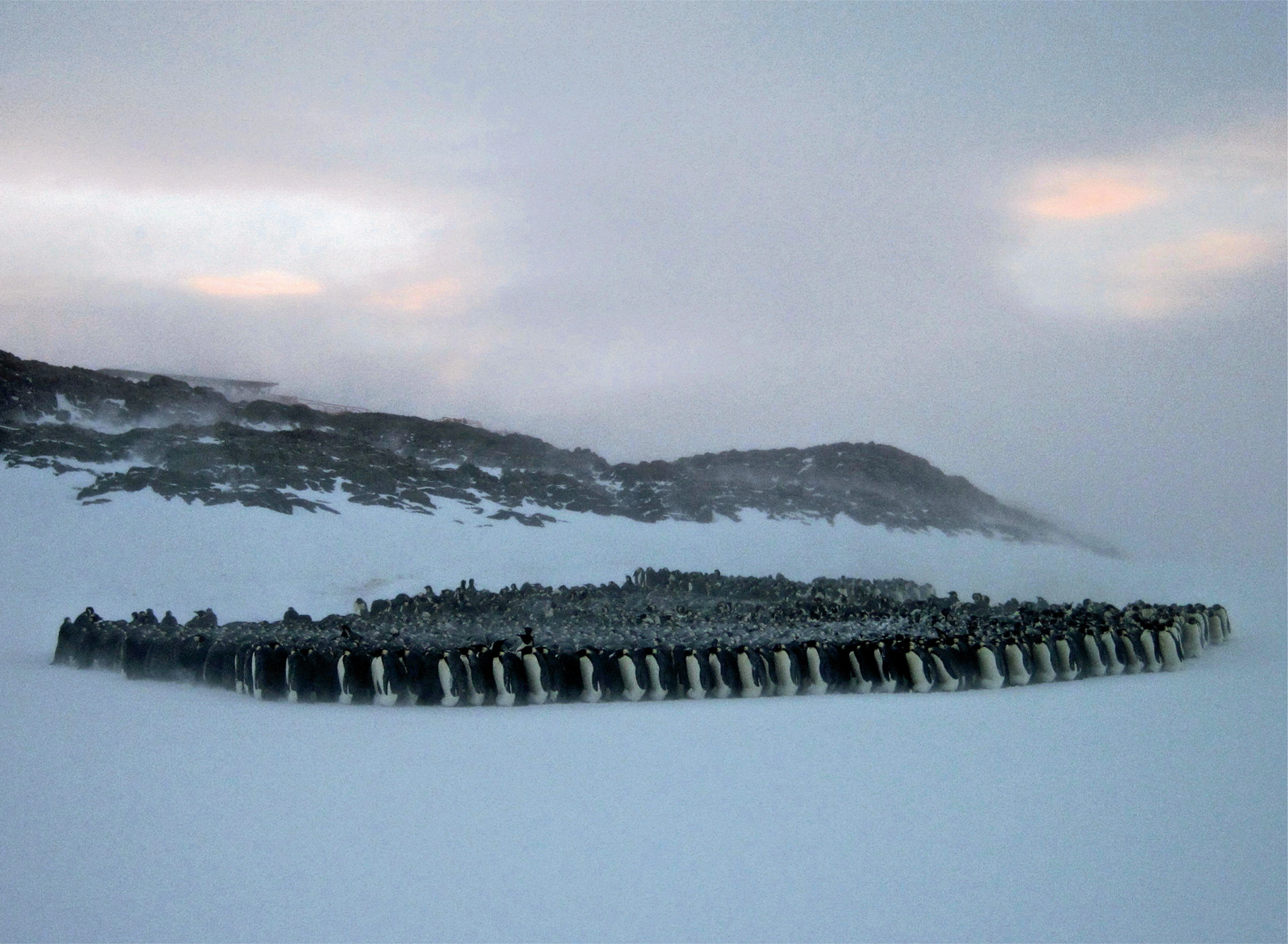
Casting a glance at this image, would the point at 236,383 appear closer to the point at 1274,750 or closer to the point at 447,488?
the point at 447,488

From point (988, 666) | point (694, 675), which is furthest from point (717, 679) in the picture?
point (988, 666)

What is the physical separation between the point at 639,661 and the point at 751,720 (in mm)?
1294

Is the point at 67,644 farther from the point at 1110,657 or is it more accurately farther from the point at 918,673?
the point at 1110,657

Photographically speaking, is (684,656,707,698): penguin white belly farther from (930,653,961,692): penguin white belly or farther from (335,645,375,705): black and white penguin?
(335,645,375,705): black and white penguin

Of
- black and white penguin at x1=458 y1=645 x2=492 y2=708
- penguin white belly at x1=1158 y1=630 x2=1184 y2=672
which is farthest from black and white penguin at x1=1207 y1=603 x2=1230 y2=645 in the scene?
black and white penguin at x1=458 y1=645 x2=492 y2=708

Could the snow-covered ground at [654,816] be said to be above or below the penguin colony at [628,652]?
below

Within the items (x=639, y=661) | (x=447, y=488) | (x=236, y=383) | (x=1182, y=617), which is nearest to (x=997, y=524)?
(x=447, y=488)

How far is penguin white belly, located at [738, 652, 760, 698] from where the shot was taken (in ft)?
23.4

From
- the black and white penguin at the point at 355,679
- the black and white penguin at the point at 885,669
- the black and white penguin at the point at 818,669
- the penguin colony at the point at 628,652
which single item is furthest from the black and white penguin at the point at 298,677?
the black and white penguin at the point at 885,669

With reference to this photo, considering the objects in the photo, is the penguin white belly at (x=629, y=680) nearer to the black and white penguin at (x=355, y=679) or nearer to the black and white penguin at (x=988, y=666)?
the black and white penguin at (x=355, y=679)

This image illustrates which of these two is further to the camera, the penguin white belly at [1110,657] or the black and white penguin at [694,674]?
the penguin white belly at [1110,657]

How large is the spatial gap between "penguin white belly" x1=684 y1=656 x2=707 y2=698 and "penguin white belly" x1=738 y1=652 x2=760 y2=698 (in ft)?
0.96

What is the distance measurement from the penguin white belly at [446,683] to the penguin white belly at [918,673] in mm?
3316

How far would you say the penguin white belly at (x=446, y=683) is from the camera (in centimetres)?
677
